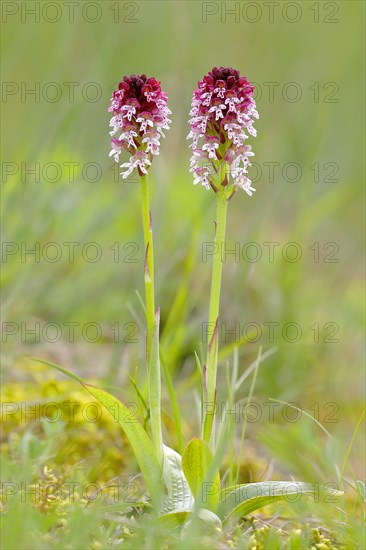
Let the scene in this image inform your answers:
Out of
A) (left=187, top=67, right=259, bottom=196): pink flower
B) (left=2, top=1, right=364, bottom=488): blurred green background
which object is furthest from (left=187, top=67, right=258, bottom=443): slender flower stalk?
(left=2, top=1, right=364, bottom=488): blurred green background

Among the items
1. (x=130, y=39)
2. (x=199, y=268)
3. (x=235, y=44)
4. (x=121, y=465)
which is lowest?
(x=121, y=465)

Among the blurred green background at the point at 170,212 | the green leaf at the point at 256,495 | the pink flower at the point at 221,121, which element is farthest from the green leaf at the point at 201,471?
the pink flower at the point at 221,121

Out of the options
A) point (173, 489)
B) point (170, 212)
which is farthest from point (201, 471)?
point (170, 212)

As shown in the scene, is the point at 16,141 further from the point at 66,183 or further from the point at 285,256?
the point at 285,256

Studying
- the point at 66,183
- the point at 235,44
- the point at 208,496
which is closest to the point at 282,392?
the point at 66,183

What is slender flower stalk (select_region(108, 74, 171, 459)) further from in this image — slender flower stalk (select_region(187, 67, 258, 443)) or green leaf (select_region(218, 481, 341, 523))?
green leaf (select_region(218, 481, 341, 523))

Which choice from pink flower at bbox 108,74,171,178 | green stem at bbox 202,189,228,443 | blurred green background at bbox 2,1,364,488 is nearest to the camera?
pink flower at bbox 108,74,171,178

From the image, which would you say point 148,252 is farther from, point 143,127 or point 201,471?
point 201,471
